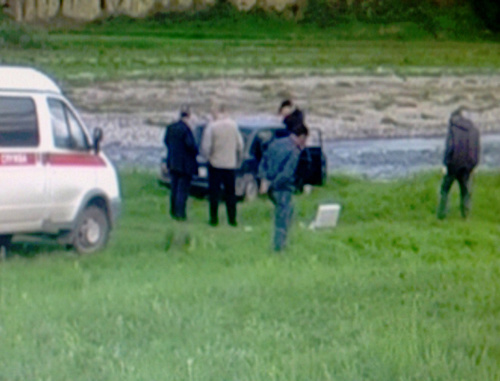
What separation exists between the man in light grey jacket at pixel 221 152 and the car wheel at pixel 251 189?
1819 millimetres

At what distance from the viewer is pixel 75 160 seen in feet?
40.5

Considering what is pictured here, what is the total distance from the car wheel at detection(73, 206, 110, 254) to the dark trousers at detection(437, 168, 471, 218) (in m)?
4.34

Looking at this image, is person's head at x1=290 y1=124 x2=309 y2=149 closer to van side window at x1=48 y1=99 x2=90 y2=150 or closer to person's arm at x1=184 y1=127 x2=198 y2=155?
van side window at x1=48 y1=99 x2=90 y2=150

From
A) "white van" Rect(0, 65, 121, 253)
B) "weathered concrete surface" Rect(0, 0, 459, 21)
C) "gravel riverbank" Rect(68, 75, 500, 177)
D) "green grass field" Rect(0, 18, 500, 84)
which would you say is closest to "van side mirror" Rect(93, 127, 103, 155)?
"white van" Rect(0, 65, 121, 253)

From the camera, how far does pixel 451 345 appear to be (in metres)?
8.40

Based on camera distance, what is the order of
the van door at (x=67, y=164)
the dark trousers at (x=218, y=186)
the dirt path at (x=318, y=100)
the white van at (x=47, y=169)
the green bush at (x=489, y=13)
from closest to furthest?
the white van at (x=47, y=169)
the van door at (x=67, y=164)
the dark trousers at (x=218, y=186)
the dirt path at (x=318, y=100)
the green bush at (x=489, y=13)

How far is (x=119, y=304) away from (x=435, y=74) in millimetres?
7874

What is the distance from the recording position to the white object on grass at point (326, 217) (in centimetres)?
1505

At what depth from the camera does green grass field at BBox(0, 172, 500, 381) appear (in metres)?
7.76

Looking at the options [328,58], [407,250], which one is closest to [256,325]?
[407,250]

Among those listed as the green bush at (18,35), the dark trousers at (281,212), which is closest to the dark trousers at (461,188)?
the dark trousers at (281,212)

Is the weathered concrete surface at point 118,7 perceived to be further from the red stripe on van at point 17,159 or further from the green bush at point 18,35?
the red stripe on van at point 17,159

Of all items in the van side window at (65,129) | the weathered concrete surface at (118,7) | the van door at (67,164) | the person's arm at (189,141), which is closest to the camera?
the van door at (67,164)

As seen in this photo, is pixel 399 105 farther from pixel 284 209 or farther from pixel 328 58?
pixel 284 209
